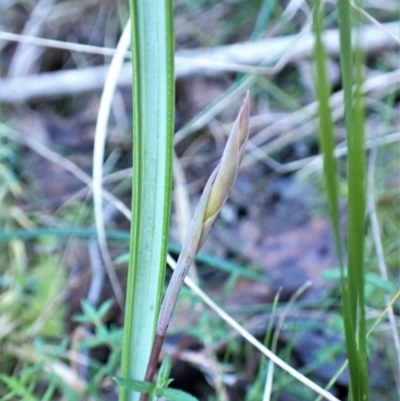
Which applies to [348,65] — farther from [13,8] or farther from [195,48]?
[13,8]

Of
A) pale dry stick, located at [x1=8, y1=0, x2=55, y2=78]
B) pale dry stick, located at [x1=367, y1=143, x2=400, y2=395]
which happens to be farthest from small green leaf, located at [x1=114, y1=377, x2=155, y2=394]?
pale dry stick, located at [x1=8, y1=0, x2=55, y2=78]

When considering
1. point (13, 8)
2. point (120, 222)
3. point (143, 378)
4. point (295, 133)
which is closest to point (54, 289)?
point (120, 222)

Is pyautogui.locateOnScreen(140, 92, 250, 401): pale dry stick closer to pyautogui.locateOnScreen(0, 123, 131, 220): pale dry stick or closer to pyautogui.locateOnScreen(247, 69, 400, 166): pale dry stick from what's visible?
pyautogui.locateOnScreen(0, 123, 131, 220): pale dry stick

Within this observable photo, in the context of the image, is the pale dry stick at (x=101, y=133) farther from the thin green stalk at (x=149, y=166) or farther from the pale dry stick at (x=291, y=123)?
the pale dry stick at (x=291, y=123)

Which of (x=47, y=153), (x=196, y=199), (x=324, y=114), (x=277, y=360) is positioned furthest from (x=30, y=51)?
(x=324, y=114)

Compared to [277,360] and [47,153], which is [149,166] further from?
[47,153]

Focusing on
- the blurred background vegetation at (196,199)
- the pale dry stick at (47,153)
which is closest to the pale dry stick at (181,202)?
the blurred background vegetation at (196,199)
